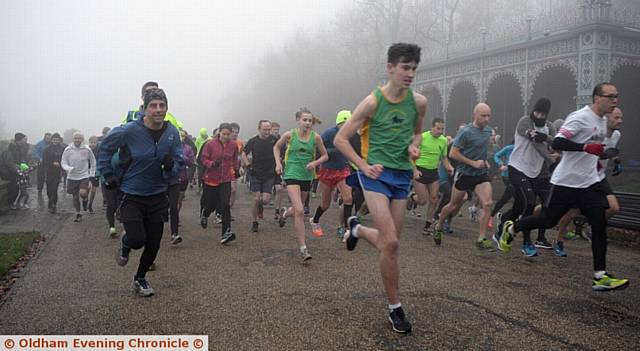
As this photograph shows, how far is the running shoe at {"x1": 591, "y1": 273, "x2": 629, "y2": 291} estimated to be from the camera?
182 inches

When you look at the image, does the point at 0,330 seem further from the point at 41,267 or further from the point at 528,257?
the point at 528,257

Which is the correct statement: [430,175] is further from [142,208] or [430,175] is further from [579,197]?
[142,208]

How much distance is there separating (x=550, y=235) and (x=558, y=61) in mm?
10248

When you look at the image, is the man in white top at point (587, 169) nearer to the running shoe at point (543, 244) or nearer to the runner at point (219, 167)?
the running shoe at point (543, 244)

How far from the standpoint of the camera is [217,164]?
8.09 m

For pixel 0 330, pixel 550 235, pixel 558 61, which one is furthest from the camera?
pixel 558 61

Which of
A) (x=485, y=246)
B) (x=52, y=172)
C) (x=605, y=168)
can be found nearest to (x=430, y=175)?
(x=485, y=246)

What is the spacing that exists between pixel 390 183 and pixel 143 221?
8.07ft

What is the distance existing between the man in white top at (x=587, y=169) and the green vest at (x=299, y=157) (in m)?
3.31

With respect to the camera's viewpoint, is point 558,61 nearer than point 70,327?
No

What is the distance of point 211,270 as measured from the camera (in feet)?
19.5

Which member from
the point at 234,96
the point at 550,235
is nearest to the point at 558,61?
the point at 550,235

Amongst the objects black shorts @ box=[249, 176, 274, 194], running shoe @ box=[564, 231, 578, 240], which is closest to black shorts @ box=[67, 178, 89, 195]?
black shorts @ box=[249, 176, 274, 194]

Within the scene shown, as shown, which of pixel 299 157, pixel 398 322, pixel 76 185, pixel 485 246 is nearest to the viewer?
pixel 398 322
